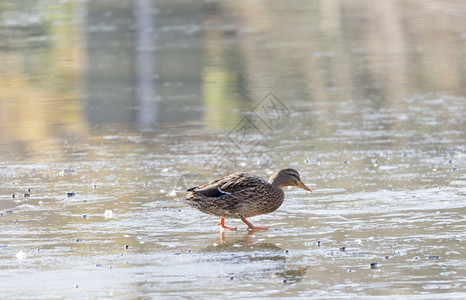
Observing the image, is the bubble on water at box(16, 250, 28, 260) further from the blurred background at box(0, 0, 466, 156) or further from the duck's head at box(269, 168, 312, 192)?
the blurred background at box(0, 0, 466, 156)

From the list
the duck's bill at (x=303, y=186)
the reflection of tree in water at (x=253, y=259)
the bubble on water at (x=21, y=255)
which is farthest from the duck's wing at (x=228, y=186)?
the bubble on water at (x=21, y=255)

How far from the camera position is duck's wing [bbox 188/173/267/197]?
8125 millimetres

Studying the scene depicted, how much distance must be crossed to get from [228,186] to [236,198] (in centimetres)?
15

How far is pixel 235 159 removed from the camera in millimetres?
11141

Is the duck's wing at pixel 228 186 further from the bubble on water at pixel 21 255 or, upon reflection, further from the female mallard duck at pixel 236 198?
the bubble on water at pixel 21 255

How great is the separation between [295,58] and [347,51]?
1.34m

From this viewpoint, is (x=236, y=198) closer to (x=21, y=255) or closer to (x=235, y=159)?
(x=21, y=255)

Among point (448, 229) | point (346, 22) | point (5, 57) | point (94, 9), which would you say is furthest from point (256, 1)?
point (448, 229)

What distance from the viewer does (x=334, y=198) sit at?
353 inches

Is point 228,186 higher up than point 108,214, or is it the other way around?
point 228,186

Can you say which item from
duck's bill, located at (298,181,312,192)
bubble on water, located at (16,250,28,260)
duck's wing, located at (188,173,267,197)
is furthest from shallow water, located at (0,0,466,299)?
duck's wing, located at (188,173,267,197)

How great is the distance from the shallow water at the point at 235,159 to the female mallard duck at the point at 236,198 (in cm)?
20

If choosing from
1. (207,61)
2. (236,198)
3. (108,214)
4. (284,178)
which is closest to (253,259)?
(236,198)

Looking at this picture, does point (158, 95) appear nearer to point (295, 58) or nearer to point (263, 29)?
point (295, 58)
